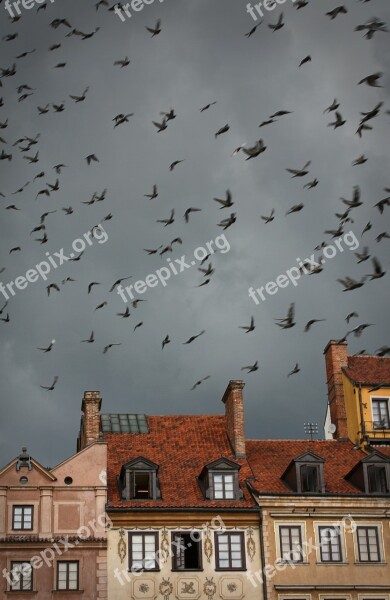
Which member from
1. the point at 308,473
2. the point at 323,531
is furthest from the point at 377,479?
the point at 323,531

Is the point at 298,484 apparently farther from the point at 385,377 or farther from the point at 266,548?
the point at 385,377

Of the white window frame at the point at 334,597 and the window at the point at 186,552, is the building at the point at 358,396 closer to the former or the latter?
the white window frame at the point at 334,597

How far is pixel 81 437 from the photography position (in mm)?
54219

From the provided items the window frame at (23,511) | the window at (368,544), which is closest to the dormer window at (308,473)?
the window at (368,544)

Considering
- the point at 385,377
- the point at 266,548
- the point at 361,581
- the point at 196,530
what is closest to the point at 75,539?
the point at 196,530

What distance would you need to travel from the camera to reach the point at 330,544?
45.9 meters

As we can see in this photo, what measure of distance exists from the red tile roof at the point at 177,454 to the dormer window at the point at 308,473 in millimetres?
2311

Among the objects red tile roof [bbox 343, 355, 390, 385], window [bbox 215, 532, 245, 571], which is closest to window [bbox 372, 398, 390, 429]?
red tile roof [bbox 343, 355, 390, 385]

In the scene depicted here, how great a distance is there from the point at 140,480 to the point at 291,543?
7.27 meters

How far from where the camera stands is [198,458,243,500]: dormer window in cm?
4666

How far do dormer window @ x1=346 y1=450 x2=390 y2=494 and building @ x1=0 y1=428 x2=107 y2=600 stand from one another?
458 inches

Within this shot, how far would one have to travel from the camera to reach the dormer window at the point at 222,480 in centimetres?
4666

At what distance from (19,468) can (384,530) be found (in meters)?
16.5

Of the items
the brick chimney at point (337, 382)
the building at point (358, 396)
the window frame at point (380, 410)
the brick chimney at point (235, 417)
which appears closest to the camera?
A: the brick chimney at point (235, 417)
